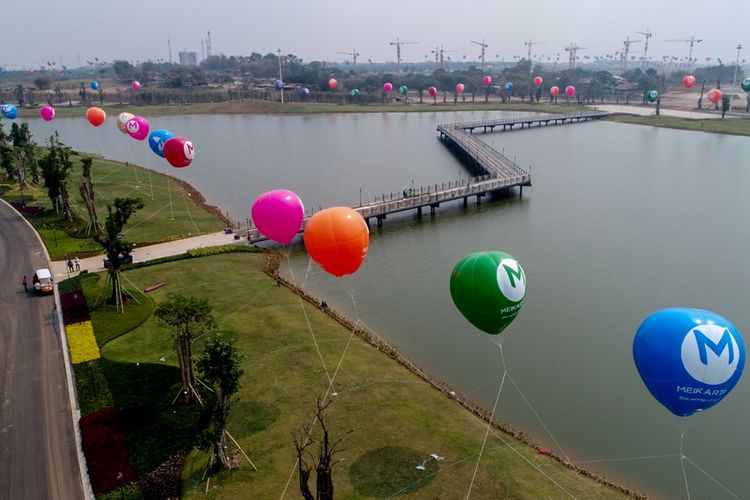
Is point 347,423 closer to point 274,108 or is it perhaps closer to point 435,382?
point 435,382

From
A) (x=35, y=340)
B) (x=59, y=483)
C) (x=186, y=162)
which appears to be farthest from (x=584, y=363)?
(x=186, y=162)

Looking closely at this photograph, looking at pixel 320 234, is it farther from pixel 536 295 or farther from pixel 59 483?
pixel 536 295

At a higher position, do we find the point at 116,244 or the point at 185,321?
the point at 116,244

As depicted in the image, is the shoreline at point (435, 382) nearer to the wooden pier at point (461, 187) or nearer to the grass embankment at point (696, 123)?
the wooden pier at point (461, 187)

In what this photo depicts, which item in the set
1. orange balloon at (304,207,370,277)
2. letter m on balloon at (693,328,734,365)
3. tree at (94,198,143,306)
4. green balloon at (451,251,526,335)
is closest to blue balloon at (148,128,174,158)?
tree at (94,198,143,306)

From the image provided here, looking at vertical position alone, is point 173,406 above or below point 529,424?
above

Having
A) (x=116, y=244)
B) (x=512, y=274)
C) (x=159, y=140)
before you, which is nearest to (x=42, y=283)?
(x=116, y=244)
